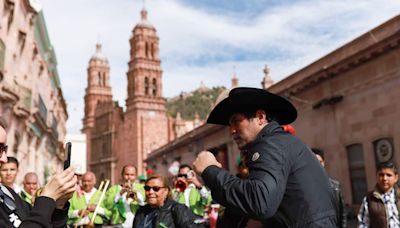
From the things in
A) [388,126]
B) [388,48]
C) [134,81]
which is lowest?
[388,126]

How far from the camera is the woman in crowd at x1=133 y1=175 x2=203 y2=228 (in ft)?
14.4

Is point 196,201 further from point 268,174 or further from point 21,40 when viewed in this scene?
point 21,40

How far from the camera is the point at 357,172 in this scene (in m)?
14.2

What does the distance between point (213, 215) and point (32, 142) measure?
17.9 m

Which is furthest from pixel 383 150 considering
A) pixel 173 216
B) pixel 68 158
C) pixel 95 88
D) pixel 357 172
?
pixel 95 88

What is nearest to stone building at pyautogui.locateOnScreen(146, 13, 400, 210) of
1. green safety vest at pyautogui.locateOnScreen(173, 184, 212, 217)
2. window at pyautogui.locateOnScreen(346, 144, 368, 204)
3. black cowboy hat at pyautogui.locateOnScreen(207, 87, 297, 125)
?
window at pyautogui.locateOnScreen(346, 144, 368, 204)

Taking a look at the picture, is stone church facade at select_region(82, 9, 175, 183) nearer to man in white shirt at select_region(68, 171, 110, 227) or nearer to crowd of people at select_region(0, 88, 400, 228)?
man in white shirt at select_region(68, 171, 110, 227)

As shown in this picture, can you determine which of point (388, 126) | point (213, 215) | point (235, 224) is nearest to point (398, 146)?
point (388, 126)

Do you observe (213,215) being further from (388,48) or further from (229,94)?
(388,48)

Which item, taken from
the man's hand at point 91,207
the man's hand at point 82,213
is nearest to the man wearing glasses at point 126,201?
the man's hand at point 91,207

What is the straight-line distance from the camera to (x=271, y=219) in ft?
6.64

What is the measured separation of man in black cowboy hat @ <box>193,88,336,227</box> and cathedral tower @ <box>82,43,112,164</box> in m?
76.0

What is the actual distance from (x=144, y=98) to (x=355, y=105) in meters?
44.2

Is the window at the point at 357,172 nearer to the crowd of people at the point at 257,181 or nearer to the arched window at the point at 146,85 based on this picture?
the crowd of people at the point at 257,181
